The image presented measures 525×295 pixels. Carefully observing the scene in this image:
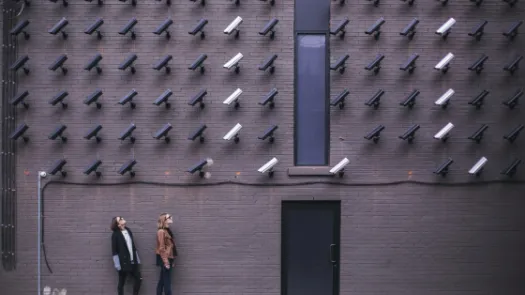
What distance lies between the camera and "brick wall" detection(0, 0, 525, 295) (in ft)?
35.0

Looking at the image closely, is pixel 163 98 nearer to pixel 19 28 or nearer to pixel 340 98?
pixel 19 28

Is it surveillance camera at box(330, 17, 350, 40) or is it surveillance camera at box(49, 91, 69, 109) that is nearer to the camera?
surveillance camera at box(49, 91, 69, 109)

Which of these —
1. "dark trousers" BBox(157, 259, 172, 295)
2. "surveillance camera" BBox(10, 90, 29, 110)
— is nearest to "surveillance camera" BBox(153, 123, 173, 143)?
"dark trousers" BBox(157, 259, 172, 295)

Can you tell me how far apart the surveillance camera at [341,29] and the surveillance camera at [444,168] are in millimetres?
2801

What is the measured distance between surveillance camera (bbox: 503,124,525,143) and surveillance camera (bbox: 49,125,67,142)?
7.60 m

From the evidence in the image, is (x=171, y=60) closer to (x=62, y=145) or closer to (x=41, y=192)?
(x=62, y=145)

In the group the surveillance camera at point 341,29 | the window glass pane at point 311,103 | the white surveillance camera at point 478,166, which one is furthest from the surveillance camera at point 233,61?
the white surveillance camera at point 478,166

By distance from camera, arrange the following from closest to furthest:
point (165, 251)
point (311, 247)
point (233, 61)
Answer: point (165, 251) < point (233, 61) < point (311, 247)

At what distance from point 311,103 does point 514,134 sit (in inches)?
139

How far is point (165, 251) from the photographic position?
10.2 metres

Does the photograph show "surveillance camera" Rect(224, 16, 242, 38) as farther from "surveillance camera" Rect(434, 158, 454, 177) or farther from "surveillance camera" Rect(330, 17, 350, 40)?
"surveillance camera" Rect(434, 158, 454, 177)

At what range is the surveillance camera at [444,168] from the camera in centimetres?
1054

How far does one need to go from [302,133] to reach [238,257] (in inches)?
95.6

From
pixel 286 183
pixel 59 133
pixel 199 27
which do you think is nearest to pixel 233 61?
pixel 199 27
